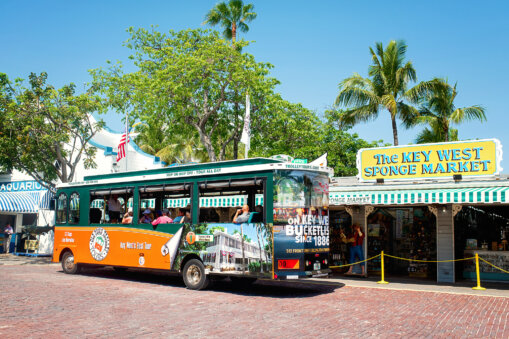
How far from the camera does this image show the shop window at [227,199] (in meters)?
11.7

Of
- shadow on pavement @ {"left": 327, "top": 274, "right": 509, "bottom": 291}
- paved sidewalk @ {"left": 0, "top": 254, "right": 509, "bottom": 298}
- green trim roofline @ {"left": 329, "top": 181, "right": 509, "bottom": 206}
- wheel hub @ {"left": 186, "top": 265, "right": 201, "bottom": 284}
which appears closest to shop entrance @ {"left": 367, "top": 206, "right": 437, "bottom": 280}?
shadow on pavement @ {"left": 327, "top": 274, "right": 509, "bottom": 291}

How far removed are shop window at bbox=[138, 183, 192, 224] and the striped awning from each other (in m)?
5.25

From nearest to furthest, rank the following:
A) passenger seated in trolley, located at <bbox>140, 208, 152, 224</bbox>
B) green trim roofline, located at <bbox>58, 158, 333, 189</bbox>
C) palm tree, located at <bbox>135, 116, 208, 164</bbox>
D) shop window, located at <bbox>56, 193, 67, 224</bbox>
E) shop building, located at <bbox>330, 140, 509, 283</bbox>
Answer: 1. green trim roofline, located at <bbox>58, 158, 333, 189</bbox>
2. passenger seated in trolley, located at <bbox>140, 208, 152, 224</bbox>
3. shop building, located at <bbox>330, 140, 509, 283</bbox>
4. shop window, located at <bbox>56, 193, 67, 224</bbox>
5. palm tree, located at <bbox>135, 116, 208, 164</bbox>

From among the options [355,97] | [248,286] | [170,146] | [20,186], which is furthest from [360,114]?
[20,186]

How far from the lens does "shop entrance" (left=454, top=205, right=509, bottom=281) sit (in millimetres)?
16172

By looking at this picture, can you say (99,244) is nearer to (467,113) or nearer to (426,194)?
(426,194)

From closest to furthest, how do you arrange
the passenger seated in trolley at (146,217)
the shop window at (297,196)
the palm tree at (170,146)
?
the shop window at (297,196) < the passenger seated in trolley at (146,217) < the palm tree at (170,146)

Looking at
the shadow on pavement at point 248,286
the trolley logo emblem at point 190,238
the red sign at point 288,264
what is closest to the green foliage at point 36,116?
the shadow on pavement at point 248,286

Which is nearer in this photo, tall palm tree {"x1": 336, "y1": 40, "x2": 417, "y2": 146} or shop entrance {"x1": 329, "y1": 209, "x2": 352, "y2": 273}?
shop entrance {"x1": 329, "y1": 209, "x2": 352, "y2": 273}

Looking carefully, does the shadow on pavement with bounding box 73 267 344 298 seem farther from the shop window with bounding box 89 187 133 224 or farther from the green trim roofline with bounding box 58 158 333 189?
the green trim roofline with bounding box 58 158 333 189

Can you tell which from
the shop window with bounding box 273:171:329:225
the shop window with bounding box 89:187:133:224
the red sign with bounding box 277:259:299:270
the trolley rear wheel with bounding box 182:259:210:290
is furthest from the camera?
the shop window with bounding box 89:187:133:224

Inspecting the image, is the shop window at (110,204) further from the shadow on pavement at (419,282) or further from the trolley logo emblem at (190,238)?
the shadow on pavement at (419,282)

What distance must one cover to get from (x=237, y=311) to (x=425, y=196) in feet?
23.9

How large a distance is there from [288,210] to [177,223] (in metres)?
3.34
